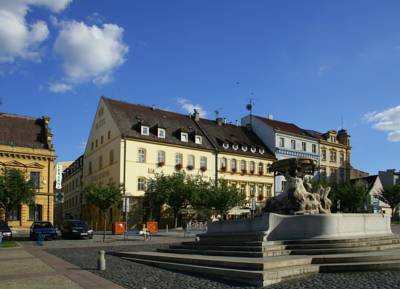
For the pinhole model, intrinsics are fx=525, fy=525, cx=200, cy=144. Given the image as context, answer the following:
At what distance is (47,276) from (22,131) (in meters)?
43.9

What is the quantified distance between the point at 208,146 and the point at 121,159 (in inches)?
498

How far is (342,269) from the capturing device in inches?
523

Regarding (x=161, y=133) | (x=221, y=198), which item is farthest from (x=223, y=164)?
(x=221, y=198)

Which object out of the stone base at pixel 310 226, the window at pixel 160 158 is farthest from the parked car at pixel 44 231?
the stone base at pixel 310 226

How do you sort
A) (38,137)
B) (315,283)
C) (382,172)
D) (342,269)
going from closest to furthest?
(315,283) < (342,269) < (38,137) < (382,172)

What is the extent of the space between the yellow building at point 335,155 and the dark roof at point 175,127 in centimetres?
1092

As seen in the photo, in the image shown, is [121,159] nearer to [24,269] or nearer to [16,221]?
[16,221]

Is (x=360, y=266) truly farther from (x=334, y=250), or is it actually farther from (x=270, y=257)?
(x=270, y=257)

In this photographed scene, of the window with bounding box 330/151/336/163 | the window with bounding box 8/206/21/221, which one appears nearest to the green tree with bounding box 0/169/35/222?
the window with bounding box 8/206/21/221

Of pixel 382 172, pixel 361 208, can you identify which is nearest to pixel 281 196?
pixel 361 208

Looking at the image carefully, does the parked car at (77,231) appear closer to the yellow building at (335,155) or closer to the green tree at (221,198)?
the green tree at (221,198)

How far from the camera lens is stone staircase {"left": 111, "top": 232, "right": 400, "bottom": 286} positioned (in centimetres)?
1302

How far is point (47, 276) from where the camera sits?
14930mm

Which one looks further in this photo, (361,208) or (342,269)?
(361,208)
